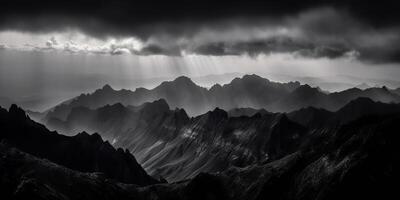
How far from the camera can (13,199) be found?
196875 millimetres

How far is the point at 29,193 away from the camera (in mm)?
197250

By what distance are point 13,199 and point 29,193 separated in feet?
24.1
